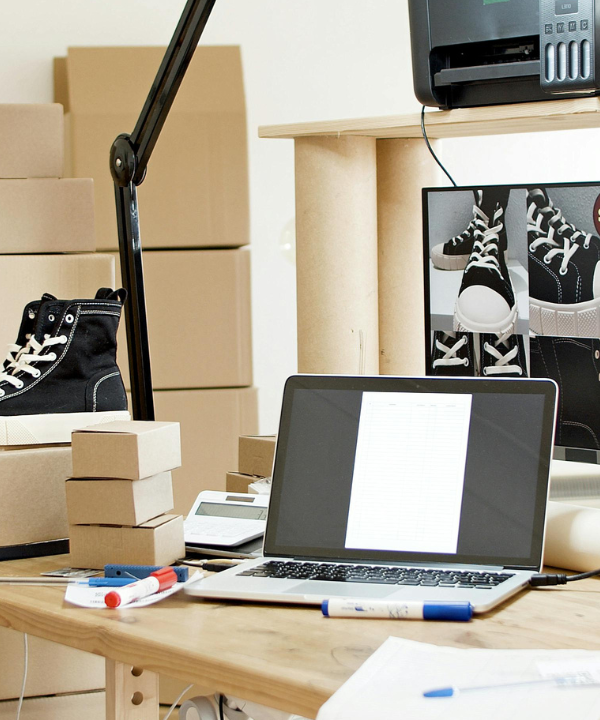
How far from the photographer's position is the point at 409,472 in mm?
937

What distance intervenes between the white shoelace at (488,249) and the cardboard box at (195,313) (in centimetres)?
109

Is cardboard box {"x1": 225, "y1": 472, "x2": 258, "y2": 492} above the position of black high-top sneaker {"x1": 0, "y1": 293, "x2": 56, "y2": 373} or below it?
below

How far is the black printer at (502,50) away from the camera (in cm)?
107

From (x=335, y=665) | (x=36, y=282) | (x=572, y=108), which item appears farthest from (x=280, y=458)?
(x=36, y=282)

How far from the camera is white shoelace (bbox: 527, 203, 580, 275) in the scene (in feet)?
3.37

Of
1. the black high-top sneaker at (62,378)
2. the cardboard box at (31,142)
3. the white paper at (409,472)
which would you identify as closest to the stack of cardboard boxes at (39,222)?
the cardboard box at (31,142)

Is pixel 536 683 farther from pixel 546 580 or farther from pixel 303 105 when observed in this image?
pixel 303 105

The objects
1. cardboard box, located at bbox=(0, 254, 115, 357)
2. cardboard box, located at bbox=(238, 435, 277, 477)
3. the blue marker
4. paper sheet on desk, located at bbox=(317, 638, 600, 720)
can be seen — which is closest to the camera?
paper sheet on desk, located at bbox=(317, 638, 600, 720)

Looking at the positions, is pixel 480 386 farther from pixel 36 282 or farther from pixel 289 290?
pixel 289 290

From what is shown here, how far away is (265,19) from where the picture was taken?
97.3 inches

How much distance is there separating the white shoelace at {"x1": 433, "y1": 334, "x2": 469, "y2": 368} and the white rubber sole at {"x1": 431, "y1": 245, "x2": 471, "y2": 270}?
0.08 meters

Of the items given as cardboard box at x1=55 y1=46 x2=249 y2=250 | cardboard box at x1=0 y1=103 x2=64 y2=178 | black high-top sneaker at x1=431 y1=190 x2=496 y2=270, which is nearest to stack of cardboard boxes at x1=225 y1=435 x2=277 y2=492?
black high-top sneaker at x1=431 y1=190 x2=496 y2=270

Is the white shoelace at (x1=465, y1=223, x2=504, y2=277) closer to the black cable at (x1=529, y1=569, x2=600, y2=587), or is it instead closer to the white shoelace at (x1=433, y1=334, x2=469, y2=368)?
the white shoelace at (x1=433, y1=334, x2=469, y2=368)

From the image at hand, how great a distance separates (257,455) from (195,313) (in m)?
0.90
